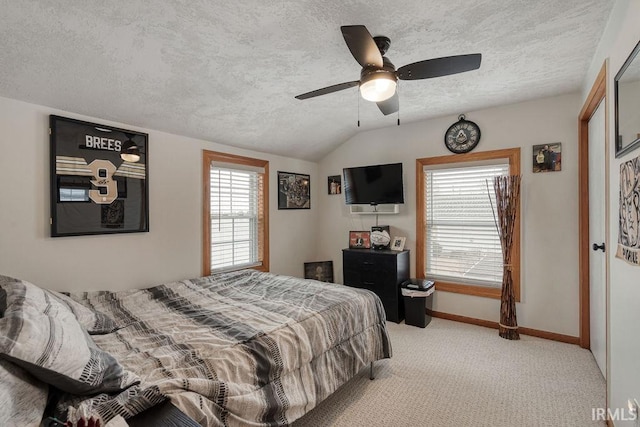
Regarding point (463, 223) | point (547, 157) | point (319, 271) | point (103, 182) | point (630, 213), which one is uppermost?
point (547, 157)

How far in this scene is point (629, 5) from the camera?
4.97 feet

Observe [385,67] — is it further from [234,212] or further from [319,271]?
[319,271]

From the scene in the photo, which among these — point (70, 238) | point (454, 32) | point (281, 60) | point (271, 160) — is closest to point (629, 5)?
point (454, 32)

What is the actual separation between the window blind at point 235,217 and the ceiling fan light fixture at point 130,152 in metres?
0.86

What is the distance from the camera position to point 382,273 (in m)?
3.83

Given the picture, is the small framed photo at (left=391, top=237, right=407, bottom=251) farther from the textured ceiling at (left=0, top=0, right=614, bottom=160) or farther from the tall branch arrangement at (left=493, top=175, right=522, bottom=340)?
the textured ceiling at (left=0, top=0, right=614, bottom=160)

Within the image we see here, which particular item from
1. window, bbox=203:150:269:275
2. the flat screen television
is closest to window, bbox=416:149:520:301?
the flat screen television

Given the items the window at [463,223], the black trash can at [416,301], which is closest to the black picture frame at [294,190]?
the window at [463,223]

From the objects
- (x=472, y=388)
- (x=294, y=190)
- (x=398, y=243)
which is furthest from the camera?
(x=294, y=190)

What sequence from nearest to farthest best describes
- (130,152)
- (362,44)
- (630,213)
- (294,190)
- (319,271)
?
(630,213), (362,44), (130,152), (294,190), (319,271)

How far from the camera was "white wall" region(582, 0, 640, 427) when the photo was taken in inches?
55.2

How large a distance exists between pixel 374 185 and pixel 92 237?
10.4 feet

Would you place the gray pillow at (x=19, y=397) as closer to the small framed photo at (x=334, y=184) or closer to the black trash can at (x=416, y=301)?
the black trash can at (x=416, y=301)

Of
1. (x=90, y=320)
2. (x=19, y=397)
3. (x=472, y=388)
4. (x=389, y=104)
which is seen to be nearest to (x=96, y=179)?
(x=90, y=320)
